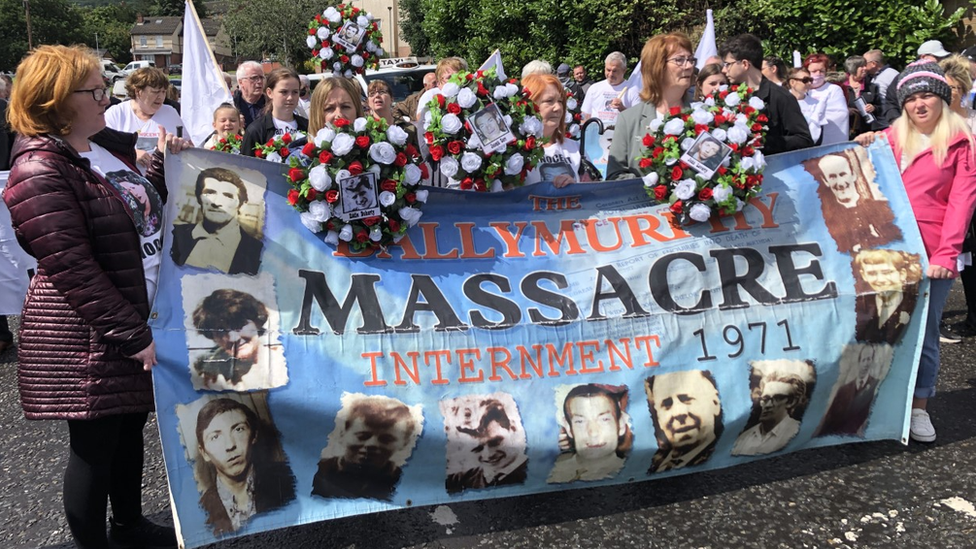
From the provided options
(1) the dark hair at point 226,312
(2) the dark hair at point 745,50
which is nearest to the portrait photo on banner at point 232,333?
(1) the dark hair at point 226,312

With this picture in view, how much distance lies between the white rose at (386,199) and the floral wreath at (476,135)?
0.55 meters

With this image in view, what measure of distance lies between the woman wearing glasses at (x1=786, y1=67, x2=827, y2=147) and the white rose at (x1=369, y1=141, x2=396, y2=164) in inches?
215

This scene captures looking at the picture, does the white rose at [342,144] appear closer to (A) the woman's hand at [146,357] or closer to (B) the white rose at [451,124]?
(B) the white rose at [451,124]

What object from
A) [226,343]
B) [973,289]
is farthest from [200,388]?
[973,289]

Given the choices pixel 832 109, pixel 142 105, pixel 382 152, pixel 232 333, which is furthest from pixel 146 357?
pixel 832 109

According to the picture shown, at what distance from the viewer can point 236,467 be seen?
3.01 m

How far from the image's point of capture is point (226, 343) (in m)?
3.08

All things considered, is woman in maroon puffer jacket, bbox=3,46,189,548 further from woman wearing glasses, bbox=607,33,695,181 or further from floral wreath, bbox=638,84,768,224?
woman wearing glasses, bbox=607,33,695,181

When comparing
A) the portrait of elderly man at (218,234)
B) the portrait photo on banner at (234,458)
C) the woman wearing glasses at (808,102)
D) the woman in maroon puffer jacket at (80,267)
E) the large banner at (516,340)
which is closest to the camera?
the woman in maroon puffer jacket at (80,267)

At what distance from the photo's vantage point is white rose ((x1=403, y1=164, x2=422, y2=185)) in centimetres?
345

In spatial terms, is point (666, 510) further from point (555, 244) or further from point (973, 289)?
point (973, 289)

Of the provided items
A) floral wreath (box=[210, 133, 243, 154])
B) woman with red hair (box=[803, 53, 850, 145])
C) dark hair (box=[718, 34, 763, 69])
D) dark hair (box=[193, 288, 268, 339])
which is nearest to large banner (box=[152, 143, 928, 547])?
dark hair (box=[193, 288, 268, 339])

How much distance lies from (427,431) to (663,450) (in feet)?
3.52

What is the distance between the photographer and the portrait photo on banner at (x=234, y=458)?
116 inches
